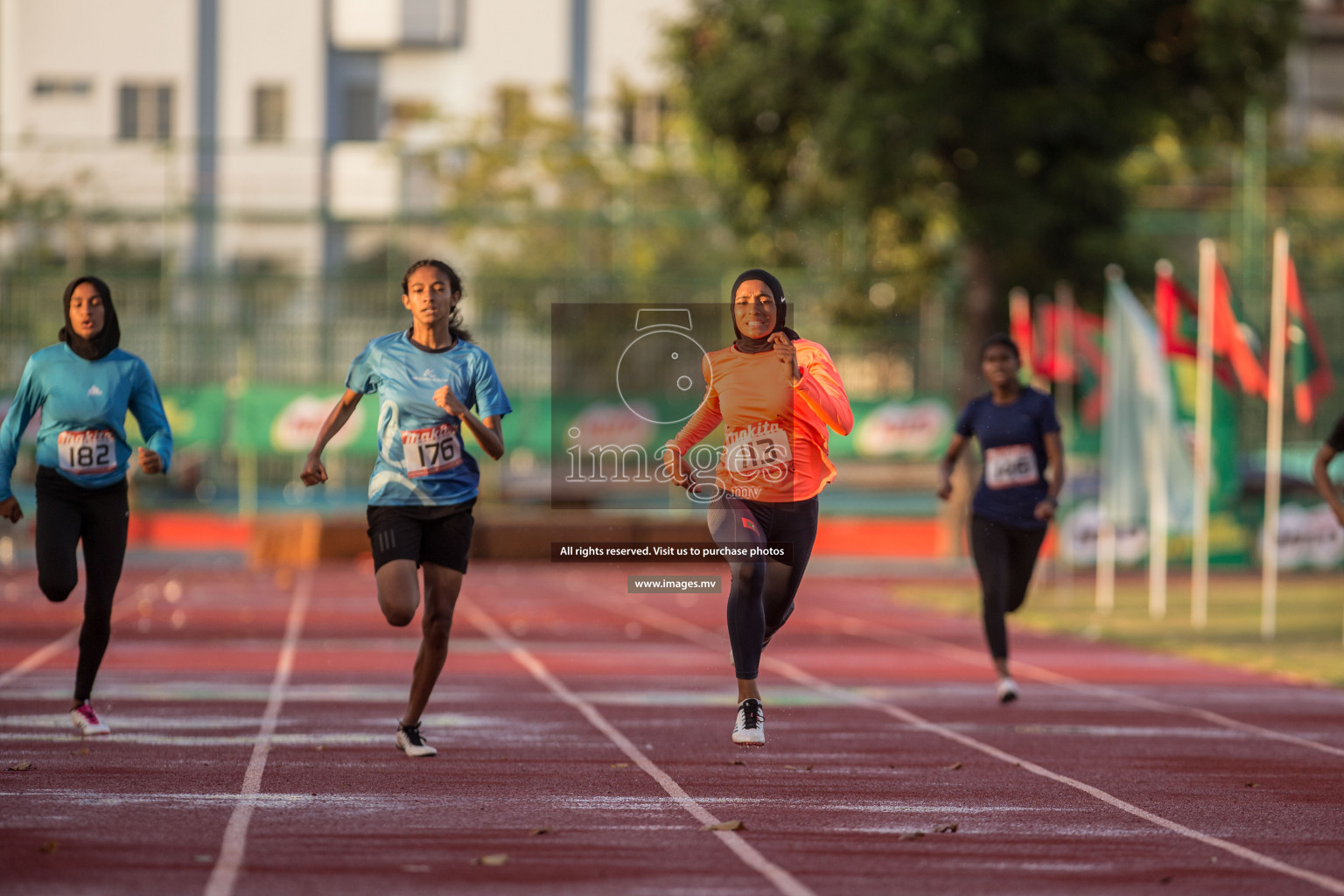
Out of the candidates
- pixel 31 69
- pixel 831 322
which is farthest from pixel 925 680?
pixel 31 69

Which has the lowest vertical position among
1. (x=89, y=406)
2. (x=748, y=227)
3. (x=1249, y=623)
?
(x=1249, y=623)

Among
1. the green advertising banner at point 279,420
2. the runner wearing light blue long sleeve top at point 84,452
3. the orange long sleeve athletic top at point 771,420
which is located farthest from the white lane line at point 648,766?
the green advertising banner at point 279,420

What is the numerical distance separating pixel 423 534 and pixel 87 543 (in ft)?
6.23

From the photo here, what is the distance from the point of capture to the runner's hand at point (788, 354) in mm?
9273

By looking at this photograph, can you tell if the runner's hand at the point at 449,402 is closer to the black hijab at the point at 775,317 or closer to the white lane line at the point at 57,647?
the black hijab at the point at 775,317

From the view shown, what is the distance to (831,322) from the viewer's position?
3225 cm

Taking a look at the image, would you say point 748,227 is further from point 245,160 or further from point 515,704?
point 515,704

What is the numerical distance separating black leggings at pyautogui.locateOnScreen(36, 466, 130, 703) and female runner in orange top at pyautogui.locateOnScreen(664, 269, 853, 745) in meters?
2.79

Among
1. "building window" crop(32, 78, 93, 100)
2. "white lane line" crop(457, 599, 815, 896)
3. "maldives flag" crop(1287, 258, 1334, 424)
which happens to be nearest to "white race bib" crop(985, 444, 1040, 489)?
"white lane line" crop(457, 599, 815, 896)

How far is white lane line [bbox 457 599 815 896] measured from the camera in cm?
705

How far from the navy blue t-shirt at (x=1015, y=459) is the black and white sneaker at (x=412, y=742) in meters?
4.59

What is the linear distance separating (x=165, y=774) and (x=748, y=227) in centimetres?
2340

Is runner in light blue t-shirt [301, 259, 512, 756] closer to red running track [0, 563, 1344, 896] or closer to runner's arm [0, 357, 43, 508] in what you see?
red running track [0, 563, 1344, 896]

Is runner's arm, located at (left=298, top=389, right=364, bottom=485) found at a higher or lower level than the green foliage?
lower
